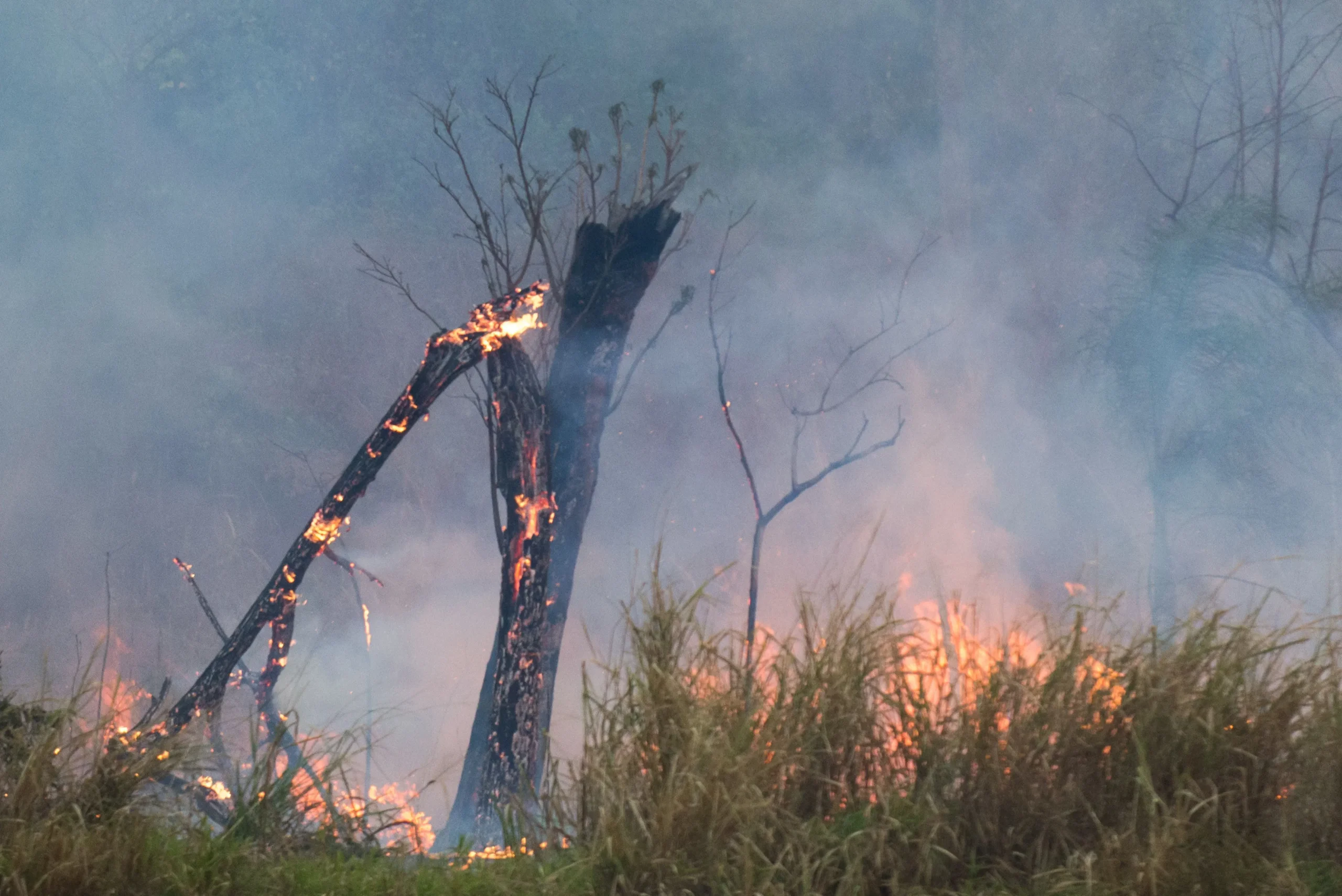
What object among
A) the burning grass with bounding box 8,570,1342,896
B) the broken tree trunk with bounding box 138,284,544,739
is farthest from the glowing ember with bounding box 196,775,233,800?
the broken tree trunk with bounding box 138,284,544,739

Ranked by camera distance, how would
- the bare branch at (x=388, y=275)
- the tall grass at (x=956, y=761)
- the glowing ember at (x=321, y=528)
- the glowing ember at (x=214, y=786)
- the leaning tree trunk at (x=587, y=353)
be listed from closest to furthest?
the tall grass at (x=956, y=761), the glowing ember at (x=214, y=786), the glowing ember at (x=321, y=528), the leaning tree trunk at (x=587, y=353), the bare branch at (x=388, y=275)

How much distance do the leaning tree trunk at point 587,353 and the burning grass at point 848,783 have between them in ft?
8.25

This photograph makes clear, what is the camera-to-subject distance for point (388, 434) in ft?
11.9

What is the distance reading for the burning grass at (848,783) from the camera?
168cm

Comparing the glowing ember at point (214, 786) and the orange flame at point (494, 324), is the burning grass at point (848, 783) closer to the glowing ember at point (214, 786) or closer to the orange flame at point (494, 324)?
the glowing ember at point (214, 786)

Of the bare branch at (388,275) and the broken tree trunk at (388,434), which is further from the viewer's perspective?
the bare branch at (388,275)

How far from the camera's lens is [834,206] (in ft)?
19.6

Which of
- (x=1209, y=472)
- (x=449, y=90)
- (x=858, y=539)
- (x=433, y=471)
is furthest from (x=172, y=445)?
(x=1209, y=472)

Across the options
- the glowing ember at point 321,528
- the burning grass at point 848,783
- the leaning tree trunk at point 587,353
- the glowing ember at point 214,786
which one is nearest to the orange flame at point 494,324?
the glowing ember at point 321,528

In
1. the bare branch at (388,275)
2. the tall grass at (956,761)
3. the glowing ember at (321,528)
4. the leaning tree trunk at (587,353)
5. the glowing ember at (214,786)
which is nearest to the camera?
the tall grass at (956,761)

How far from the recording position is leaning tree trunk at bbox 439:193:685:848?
4.55m

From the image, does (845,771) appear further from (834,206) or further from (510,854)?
(834,206)

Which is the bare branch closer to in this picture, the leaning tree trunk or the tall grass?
the leaning tree trunk

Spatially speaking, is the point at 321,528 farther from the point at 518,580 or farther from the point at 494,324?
A: the point at 494,324
